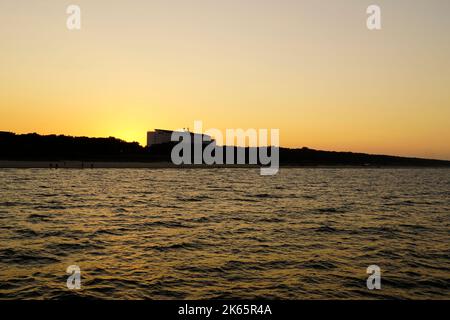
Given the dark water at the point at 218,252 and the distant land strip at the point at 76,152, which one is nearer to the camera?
the dark water at the point at 218,252

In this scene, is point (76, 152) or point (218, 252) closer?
point (218, 252)

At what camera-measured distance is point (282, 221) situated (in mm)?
31656

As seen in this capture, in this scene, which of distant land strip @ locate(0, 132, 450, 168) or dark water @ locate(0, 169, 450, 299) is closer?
dark water @ locate(0, 169, 450, 299)

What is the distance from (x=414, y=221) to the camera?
33656 mm
